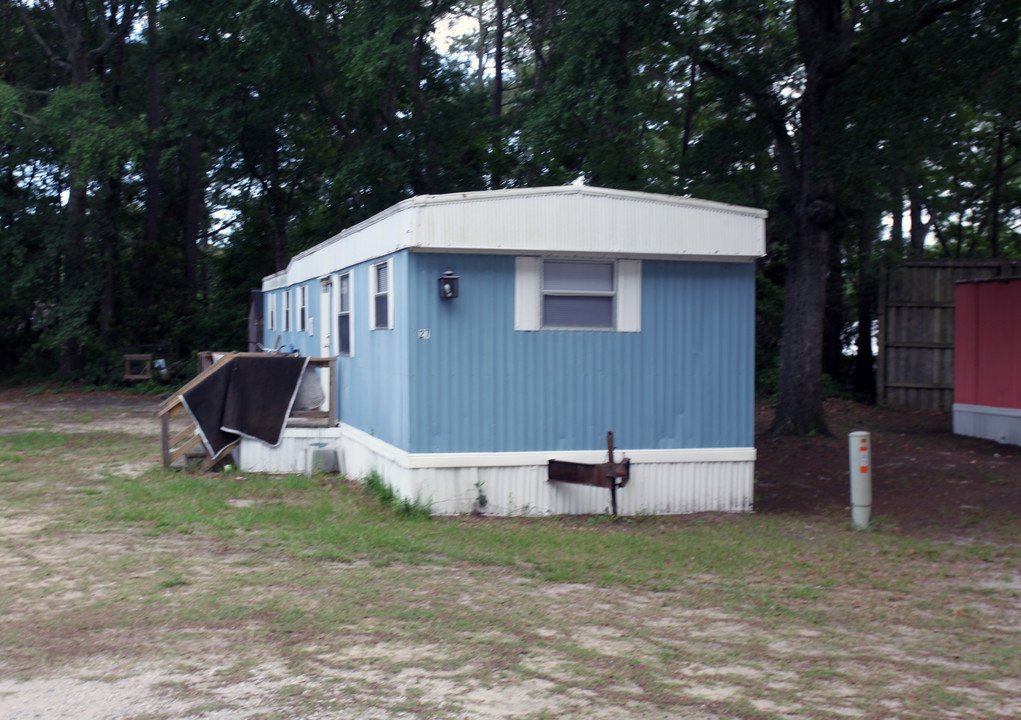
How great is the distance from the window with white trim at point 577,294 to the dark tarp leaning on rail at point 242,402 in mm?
3569

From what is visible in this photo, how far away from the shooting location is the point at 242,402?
1098 cm

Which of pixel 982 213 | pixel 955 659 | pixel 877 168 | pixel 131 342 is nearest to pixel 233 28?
pixel 131 342

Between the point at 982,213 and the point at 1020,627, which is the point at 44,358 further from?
the point at 1020,627

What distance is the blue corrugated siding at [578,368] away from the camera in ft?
28.5

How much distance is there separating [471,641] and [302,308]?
34.5 ft

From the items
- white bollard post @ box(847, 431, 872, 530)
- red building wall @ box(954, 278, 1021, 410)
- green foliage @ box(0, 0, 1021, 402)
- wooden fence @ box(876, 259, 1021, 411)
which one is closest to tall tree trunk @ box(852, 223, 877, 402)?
green foliage @ box(0, 0, 1021, 402)

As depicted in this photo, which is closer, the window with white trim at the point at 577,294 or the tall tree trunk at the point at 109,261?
the window with white trim at the point at 577,294

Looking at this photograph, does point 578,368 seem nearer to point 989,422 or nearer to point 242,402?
point 242,402

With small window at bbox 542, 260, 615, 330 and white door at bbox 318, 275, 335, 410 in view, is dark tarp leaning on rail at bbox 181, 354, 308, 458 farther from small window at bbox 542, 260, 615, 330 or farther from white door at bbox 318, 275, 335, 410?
small window at bbox 542, 260, 615, 330

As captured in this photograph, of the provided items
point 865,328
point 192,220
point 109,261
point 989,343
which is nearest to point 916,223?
point 865,328

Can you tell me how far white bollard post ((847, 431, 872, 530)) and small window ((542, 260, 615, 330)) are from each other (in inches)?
96.2

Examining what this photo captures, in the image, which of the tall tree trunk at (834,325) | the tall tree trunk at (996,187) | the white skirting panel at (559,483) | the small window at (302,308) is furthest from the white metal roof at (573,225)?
the tall tree trunk at (996,187)

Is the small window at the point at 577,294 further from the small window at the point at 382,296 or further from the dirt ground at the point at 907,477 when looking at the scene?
the dirt ground at the point at 907,477

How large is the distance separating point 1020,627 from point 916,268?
13.8 metres
